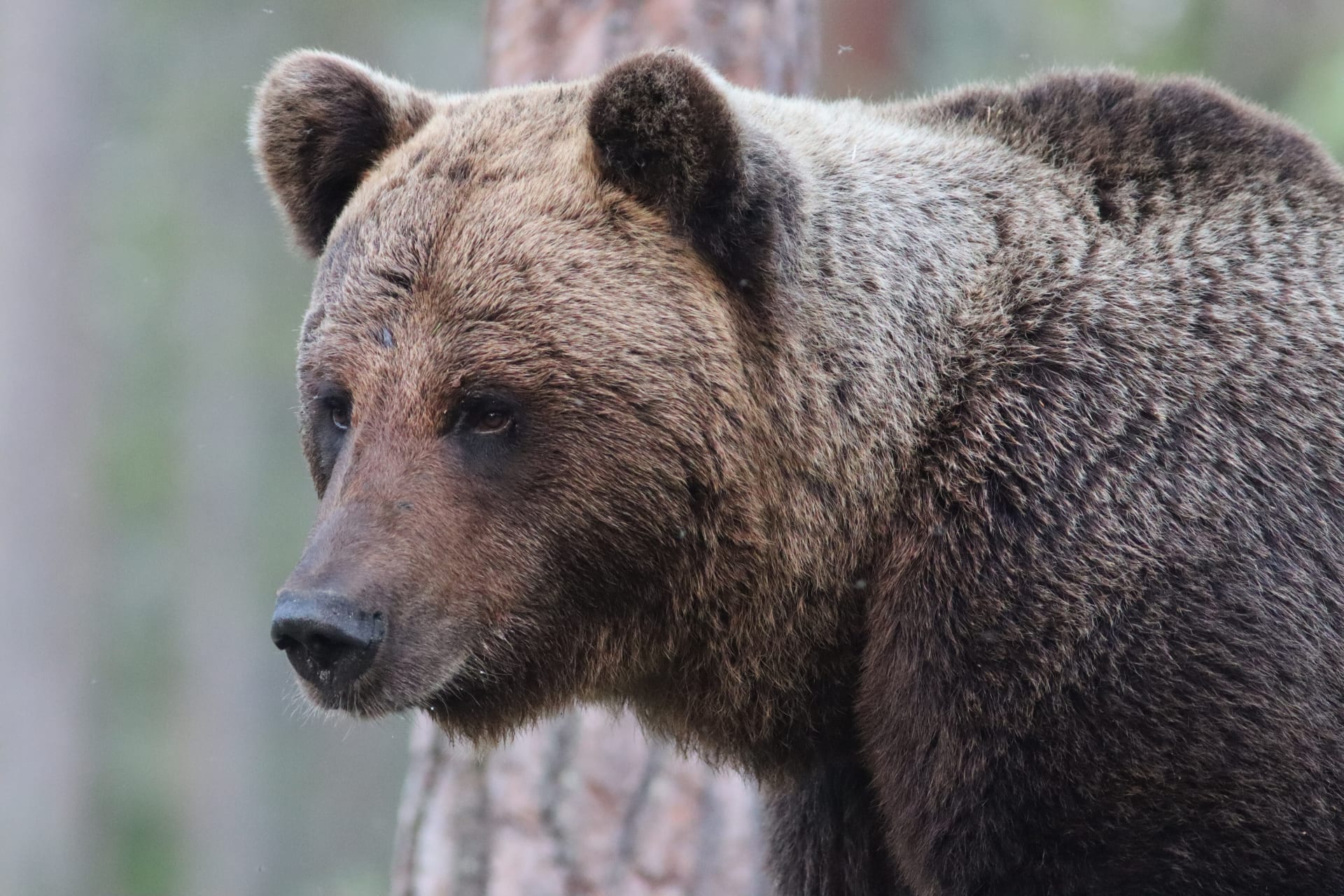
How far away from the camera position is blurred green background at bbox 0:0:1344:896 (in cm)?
1773

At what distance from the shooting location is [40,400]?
17969 mm

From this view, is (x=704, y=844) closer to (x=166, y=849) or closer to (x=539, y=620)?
(x=539, y=620)

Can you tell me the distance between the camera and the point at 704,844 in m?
6.17

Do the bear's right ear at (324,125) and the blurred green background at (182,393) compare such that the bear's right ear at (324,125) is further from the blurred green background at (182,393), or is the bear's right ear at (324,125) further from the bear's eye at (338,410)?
the blurred green background at (182,393)

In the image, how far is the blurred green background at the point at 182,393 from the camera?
17734mm

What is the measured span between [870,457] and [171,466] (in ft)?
84.7

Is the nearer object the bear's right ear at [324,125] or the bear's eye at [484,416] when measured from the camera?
the bear's eye at [484,416]

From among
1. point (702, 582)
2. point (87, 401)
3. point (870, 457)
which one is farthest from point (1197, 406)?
point (87, 401)

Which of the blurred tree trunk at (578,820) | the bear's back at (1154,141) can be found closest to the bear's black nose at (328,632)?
the bear's back at (1154,141)

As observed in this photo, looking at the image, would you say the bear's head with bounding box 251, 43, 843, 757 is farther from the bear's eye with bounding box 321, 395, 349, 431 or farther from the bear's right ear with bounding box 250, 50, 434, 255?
the bear's right ear with bounding box 250, 50, 434, 255

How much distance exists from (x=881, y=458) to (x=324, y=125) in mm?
1933

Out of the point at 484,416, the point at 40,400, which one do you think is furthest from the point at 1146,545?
the point at 40,400

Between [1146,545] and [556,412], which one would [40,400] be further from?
[1146,545]

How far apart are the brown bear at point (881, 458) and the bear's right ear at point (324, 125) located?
0.14 feet
